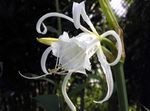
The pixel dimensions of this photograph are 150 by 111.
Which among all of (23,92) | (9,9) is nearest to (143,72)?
(23,92)

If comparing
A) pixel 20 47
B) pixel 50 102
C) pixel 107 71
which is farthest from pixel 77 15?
pixel 20 47

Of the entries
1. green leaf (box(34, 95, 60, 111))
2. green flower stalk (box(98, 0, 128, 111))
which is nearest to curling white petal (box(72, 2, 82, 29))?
green flower stalk (box(98, 0, 128, 111))

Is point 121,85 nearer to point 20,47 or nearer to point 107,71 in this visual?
point 107,71

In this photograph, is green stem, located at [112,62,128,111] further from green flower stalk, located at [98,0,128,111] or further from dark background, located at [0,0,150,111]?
dark background, located at [0,0,150,111]

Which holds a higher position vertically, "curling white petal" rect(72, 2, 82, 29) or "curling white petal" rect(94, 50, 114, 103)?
"curling white petal" rect(72, 2, 82, 29)

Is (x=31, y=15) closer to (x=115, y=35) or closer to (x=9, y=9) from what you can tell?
(x=9, y=9)

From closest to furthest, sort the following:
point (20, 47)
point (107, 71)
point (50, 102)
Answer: point (107, 71) < point (50, 102) < point (20, 47)

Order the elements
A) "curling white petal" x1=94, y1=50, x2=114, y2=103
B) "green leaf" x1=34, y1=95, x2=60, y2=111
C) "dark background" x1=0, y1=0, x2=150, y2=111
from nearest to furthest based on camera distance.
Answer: "curling white petal" x1=94, y1=50, x2=114, y2=103 → "green leaf" x1=34, y1=95, x2=60, y2=111 → "dark background" x1=0, y1=0, x2=150, y2=111

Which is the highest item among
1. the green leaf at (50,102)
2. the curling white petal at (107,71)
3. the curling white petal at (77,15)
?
the curling white petal at (77,15)

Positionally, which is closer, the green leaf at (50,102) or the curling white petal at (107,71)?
the curling white petal at (107,71)

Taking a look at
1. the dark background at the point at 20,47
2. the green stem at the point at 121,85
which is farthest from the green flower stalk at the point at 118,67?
the dark background at the point at 20,47

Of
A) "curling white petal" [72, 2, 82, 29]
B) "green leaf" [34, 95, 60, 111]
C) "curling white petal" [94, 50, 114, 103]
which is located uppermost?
"curling white petal" [72, 2, 82, 29]

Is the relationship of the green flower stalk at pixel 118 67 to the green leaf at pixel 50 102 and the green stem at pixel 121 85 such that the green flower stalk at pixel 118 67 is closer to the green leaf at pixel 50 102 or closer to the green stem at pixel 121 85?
the green stem at pixel 121 85
